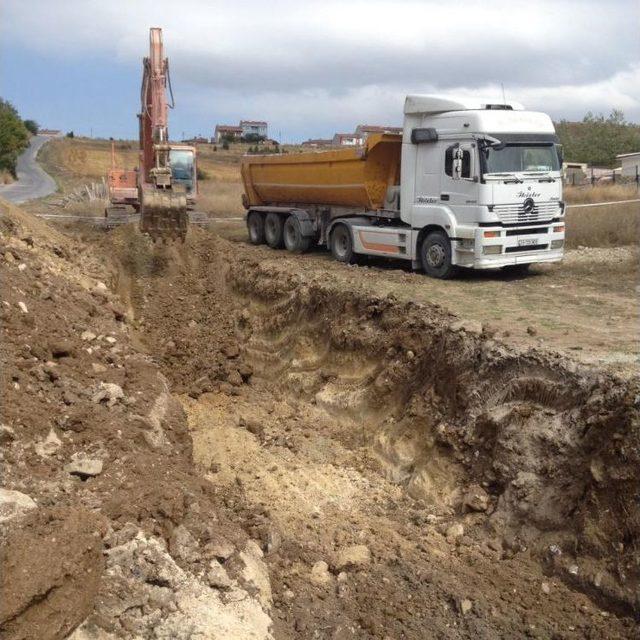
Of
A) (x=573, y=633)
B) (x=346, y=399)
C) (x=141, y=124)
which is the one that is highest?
(x=141, y=124)

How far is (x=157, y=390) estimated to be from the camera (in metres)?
7.96

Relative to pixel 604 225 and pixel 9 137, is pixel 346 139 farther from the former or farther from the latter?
pixel 9 137

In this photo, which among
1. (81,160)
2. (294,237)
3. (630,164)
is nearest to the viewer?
(294,237)

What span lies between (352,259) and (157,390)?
7.41 metres

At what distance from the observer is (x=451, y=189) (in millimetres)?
12352

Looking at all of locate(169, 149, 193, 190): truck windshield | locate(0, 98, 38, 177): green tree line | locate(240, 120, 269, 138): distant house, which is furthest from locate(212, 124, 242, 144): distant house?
locate(169, 149, 193, 190): truck windshield

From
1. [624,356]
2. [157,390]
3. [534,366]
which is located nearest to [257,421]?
[157,390]

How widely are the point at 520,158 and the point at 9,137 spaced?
5037 cm

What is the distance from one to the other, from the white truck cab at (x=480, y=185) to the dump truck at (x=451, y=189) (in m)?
0.02

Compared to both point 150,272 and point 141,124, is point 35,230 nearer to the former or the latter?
point 150,272

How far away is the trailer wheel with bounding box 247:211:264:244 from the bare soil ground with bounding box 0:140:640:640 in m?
7.23

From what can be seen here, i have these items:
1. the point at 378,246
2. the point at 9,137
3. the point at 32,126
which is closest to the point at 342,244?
the point at 378,246

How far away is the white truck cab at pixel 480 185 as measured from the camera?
39.1ft

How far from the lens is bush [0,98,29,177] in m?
52.8
